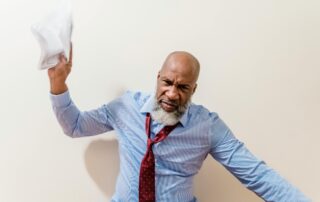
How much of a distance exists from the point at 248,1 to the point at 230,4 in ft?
0.22

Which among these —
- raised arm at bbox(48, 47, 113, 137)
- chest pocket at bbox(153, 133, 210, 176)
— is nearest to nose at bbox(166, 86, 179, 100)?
chest pocket at bbox(153, 133, 210, 176)

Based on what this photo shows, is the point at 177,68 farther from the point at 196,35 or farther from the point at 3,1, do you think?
the point at 3,1

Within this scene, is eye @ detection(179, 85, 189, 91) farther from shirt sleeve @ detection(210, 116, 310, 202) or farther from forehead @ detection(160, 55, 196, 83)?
shirt sleeve @ detection(210, 116, 310, 202)

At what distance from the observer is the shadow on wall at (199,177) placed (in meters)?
1.44

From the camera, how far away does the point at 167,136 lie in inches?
49.0

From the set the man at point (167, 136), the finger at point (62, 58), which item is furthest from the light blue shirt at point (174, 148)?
the finger at point (62, 58)

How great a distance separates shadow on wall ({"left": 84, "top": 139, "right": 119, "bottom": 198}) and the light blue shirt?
0.42 ft

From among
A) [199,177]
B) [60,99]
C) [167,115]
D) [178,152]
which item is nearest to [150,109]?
[167,115]

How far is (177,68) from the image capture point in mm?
1189

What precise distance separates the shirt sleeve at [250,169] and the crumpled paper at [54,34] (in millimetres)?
549

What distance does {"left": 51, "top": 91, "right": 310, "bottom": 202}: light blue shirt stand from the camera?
4.09 ft

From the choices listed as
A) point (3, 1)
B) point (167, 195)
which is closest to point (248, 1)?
point (167, 195)

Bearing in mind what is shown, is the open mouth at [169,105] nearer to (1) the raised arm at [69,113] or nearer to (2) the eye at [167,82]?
(2) the eye at [167,82]

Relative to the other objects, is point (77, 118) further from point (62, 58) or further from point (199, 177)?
point (199, 177)
